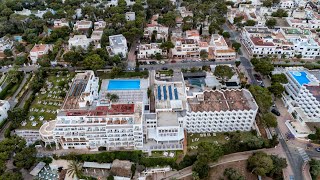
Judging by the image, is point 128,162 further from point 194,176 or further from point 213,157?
point 213,157

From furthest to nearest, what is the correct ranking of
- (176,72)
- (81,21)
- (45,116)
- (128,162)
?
(81,21) < (176,72) < (45,116) < (128,162)

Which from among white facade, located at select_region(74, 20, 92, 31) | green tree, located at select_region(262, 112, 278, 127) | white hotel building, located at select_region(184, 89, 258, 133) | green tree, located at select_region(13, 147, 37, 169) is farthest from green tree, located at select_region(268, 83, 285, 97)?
white facade, located at select_region(74, 20, 92, 31)

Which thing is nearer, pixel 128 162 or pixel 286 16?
pixel 128 162

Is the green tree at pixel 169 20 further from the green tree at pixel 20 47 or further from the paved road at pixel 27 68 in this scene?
the green tree at pixel 20 47

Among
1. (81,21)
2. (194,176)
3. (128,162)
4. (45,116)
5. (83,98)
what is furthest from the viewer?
(81,21)

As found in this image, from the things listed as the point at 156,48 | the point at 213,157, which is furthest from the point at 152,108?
the point at 156,48

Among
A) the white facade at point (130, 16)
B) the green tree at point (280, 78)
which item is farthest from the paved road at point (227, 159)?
the white facade at point (130, 16)

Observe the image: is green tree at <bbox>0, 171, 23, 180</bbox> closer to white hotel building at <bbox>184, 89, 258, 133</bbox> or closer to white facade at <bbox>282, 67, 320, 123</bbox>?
white hotel building at <bbox>184, 89, 258, 133</bbox>
